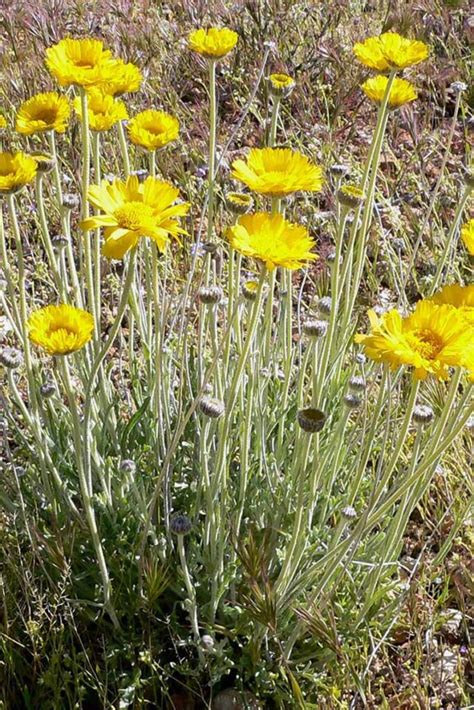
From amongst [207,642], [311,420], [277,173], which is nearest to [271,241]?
[277,173]

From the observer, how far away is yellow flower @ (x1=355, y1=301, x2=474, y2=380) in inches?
45.4

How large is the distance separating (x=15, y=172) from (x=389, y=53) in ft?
2.49

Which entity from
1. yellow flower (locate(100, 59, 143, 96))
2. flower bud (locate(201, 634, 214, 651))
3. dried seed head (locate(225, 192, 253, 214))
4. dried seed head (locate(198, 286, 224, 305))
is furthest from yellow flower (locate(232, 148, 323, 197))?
flower bud (locate(201, 634, 214, 651))

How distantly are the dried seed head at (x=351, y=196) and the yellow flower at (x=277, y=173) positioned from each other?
10 cm

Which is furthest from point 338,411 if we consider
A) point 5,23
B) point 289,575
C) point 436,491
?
point 5,23

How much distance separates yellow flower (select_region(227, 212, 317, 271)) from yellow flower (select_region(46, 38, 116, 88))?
16.5 inches

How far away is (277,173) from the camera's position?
56.8 inches

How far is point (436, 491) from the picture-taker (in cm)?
234

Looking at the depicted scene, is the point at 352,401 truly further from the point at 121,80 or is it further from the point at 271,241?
the point at 121,80

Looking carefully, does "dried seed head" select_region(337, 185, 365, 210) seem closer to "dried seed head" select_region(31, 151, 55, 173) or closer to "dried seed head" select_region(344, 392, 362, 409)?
"dried seed head" select_region(344, 392, 362, 409)

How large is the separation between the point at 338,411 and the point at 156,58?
3149 mm

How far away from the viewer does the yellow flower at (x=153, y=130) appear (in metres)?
1.68

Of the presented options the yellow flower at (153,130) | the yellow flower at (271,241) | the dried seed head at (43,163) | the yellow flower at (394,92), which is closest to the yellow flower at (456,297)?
the yellow flower at (271,241)

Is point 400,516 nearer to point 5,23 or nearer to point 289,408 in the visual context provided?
point 289,408
